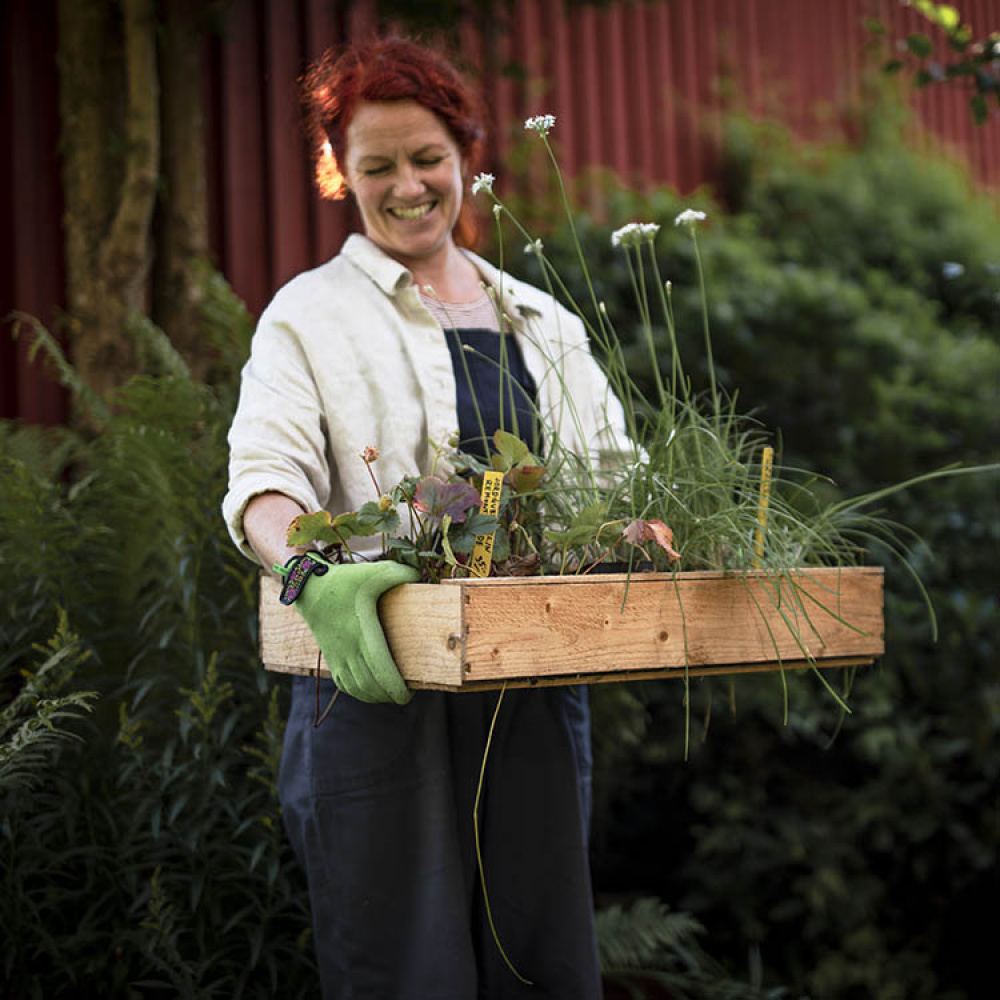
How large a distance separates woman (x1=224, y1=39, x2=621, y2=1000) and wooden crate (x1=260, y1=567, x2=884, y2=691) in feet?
0.63

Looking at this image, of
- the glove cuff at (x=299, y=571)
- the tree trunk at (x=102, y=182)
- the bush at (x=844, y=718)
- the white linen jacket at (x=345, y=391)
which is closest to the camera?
the glove cuff at (x=299, y=571)

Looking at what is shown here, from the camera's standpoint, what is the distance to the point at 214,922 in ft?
6.85

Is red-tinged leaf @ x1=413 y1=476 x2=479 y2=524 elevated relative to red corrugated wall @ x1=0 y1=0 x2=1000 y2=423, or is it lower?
lower

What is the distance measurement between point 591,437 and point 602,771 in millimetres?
1438

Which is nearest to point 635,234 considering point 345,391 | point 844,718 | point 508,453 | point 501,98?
point 508,453

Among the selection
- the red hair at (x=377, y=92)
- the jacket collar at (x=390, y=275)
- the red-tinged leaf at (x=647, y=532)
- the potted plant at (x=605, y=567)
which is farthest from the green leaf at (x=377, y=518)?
the red hair at (x=377, y=92)

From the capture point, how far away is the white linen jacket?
159 centimetres

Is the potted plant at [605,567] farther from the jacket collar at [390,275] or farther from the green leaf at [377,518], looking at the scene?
the jacket collar at [390,275]

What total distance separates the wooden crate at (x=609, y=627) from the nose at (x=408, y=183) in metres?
0.62

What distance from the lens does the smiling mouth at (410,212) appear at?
1.80 m

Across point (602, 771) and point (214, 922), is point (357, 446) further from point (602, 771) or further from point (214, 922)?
point (602, 771)

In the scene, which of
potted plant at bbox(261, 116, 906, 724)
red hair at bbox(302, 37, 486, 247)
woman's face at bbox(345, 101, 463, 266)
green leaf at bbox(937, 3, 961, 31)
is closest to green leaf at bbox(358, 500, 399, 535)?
potted plant at bbox(261, 116, 906, 724)

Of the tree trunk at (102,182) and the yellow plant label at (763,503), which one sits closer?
the yellow plant label at (763,503)

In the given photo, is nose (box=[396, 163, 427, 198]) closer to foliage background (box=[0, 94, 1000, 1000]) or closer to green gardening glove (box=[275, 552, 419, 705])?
green gardening glove (box=[275, 552, 419, 705])
